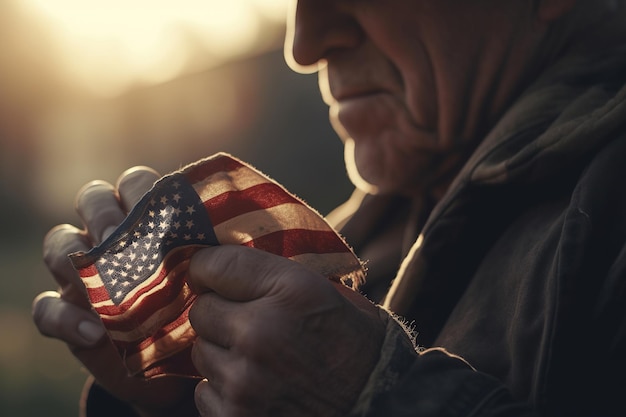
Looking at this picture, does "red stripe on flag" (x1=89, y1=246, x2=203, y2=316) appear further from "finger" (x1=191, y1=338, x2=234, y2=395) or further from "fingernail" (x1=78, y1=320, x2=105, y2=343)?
"fingernail" (x1=78, y1=320, x2=105, y2=343)

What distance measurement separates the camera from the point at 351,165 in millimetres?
2381

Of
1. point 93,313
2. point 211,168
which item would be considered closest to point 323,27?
point 211,168

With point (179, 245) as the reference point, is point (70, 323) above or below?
below

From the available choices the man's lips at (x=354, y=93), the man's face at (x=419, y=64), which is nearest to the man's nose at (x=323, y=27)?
the man's face at (x=419, y=64)

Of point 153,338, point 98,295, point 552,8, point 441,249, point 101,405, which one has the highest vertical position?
point 552,8

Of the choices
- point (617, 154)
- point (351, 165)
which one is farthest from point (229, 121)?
point (617, 154)

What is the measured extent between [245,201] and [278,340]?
309 mm

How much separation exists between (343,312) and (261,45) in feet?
47.8

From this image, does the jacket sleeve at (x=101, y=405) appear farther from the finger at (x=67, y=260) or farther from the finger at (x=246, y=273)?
the finger at (x=246, y=273)

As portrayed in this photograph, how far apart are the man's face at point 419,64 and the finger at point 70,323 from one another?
2.83 feet

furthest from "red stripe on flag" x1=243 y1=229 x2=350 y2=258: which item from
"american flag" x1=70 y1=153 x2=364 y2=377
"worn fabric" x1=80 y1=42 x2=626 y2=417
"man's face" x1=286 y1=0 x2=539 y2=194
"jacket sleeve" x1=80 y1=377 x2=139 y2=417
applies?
"jacket sleeve" x1=80 y1=377 x2=139 y2=417

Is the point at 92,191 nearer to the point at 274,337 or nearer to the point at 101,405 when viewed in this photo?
the point at 101,405

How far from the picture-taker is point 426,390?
4.01 feet

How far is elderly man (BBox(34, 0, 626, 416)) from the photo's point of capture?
4.02ft
